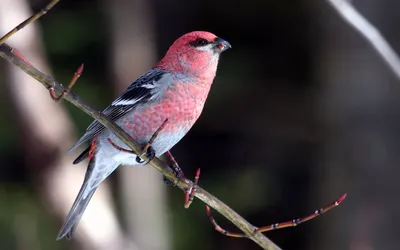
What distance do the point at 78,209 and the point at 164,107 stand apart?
676 mm

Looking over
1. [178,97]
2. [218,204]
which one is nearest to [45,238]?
[178,97]

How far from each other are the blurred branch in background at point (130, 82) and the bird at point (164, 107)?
3.31 metres

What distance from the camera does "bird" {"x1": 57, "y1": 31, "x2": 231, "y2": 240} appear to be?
335 cm

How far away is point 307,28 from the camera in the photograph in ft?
27.8

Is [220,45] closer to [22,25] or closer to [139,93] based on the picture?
[139,93]

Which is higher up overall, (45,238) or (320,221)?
(320,221)

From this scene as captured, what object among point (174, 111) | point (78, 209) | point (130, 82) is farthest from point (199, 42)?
point (130, 82)

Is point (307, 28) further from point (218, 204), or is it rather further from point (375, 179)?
point (218, 204)

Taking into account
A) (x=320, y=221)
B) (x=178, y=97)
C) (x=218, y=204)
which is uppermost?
(x=320, y=221)

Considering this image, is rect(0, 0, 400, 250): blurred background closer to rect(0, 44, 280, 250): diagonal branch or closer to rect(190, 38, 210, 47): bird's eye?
rect(190, 38, 210, 47): bird's eye

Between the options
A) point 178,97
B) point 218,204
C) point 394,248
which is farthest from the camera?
point 394,248

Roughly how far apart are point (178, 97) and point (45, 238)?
4400 mm

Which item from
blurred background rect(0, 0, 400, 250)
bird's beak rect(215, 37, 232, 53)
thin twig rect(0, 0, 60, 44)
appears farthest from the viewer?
blurred background rect(0, 0, 400, 250)

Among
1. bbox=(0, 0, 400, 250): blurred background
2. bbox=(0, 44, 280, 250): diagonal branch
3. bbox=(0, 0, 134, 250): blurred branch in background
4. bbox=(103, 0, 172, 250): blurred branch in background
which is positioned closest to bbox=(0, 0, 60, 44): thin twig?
bbox=(0, 44, 280, 250): diagonal branch
